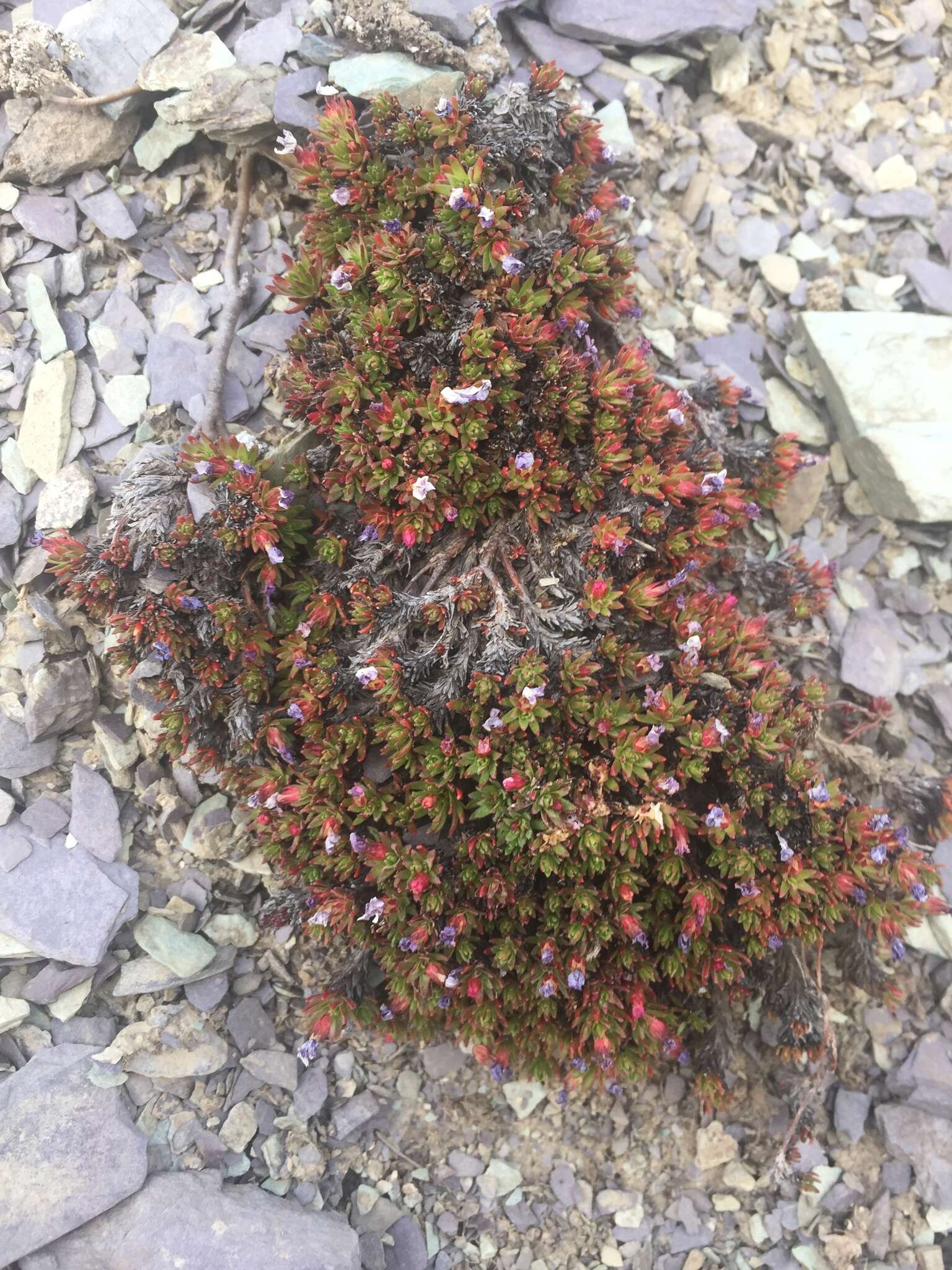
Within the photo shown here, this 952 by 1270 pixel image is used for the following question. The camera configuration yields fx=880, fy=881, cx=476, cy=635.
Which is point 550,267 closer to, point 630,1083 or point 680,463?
point 680,463

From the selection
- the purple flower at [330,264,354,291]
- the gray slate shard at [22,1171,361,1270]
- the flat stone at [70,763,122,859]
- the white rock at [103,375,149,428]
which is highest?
the purple flower at [330,264,354,291]

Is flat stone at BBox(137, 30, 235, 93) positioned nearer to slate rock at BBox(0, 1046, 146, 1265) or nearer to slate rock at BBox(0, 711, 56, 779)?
slate rock at BBox(0, 711, 56, 779)

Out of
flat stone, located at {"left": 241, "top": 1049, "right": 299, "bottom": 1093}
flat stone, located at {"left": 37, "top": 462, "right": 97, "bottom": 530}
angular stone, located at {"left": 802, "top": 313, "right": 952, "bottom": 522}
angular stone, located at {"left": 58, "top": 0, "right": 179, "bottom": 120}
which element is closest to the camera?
flat stone, located at {"left": 241, "top": 1049, "right": 299, "bottom": 1093}

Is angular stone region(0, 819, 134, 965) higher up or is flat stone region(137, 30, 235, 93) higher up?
flat stone region(137, 30, 235, 93)

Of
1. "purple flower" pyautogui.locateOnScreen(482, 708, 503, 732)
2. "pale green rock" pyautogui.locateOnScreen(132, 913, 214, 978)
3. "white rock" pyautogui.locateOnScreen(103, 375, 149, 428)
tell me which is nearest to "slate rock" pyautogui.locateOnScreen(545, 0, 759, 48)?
"white rock" pyautogui.locateOnScreen(103, 375, 149, 428)

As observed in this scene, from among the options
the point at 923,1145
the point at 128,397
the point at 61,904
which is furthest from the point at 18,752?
the point at 923,1145

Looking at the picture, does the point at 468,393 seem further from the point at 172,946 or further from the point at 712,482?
the point at 172,946
